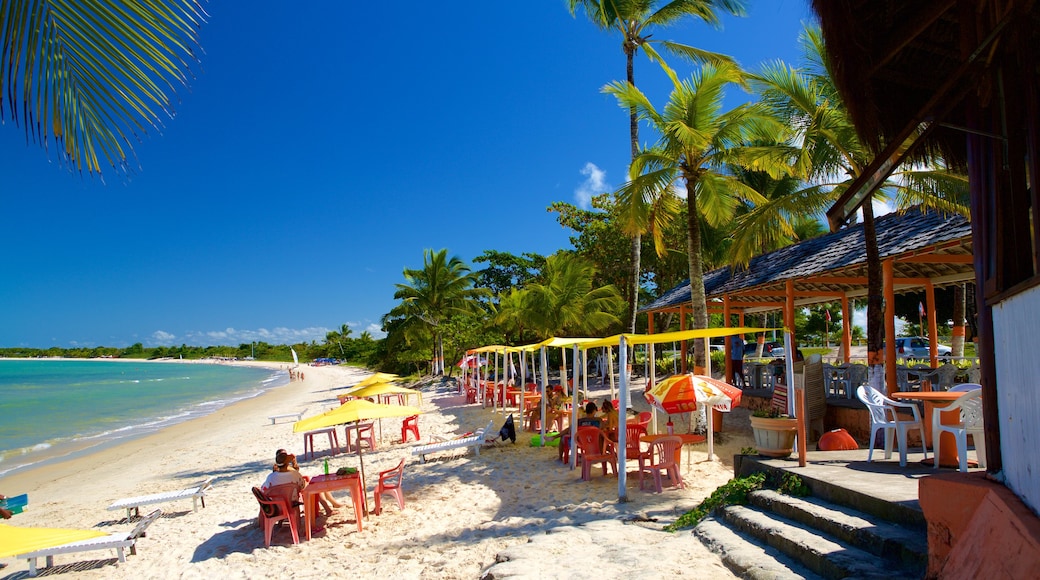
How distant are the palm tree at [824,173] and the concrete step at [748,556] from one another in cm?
449

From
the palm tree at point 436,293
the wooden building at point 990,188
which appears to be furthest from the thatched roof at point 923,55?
the palm tree at point 436,293

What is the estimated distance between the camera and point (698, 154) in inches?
443

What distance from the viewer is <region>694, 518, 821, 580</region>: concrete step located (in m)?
4.33

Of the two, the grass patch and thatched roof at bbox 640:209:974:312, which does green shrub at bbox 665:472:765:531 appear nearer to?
the grass patch

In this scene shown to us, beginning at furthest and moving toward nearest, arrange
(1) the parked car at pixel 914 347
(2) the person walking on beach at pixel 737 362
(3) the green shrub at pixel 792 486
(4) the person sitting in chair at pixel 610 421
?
(1) the parked car at pixel 914 347 → (2) the person walking on beach at pixel 737 362 → (4) the person sitting in chair at pixel 610 421 → (3) the green shrub at pixel 792 486

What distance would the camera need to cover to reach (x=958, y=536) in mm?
3441

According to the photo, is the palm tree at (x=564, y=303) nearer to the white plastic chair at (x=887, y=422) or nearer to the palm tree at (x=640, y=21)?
the palm tree at (x=640, y=21)

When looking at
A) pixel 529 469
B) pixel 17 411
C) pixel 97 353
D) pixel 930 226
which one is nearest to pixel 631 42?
pixel 930 226

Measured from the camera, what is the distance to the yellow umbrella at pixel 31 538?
4.56m

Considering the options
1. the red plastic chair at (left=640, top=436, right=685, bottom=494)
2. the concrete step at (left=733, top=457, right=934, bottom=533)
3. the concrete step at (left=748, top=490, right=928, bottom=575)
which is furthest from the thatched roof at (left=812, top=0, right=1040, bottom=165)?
the red plastic chair at (left=640, top=436, right=685, bottom=494)

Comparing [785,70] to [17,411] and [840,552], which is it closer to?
[840,552]

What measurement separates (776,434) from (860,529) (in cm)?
245

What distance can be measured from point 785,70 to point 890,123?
5643 millimetres

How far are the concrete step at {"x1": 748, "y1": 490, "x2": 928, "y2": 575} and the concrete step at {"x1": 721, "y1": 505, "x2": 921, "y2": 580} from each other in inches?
1.8
